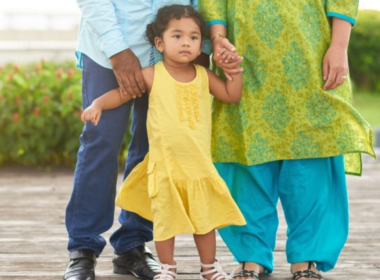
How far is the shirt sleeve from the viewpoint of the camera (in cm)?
262

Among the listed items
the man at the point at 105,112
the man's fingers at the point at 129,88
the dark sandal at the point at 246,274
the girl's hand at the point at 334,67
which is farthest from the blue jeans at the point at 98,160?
the girl's hand at the point at 334,67

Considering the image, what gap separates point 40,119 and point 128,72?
344 cm

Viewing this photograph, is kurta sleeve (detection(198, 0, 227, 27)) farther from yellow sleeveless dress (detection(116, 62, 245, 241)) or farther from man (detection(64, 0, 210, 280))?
yellow sleeveless dress (detection(116, 62, 245, 241))

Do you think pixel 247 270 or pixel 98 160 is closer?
pixel 98 160

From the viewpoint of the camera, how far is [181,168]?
263cm

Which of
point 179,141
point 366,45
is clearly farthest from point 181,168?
point 366,45

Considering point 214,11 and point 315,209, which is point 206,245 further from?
point 214,11

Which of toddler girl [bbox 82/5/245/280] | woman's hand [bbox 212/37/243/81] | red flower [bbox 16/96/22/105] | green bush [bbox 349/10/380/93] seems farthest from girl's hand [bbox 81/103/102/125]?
green bush [bbox 349/10/380/93]

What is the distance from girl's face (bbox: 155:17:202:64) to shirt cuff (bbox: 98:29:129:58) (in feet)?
0.48

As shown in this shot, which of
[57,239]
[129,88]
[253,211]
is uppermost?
[129,88]

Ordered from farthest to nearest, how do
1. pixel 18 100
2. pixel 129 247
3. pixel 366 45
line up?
pixel 366 45
pixel 18 100
pixel 129 247

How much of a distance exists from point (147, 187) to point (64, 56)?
849 cm

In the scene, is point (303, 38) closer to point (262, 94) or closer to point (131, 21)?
point (262, 94)

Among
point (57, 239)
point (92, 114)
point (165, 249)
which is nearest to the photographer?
Result: point (92, 114)
